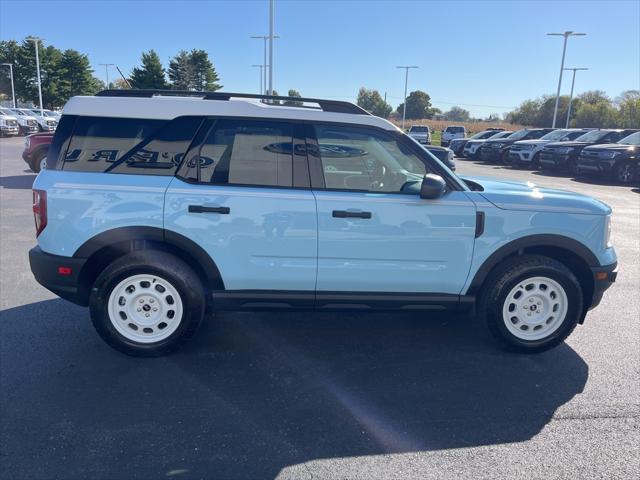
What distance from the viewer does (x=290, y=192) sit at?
3869 mm

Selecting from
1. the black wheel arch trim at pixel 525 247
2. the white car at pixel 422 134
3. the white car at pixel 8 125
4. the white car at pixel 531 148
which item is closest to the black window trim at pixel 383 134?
the black wheel arch trim at pixel 525 247

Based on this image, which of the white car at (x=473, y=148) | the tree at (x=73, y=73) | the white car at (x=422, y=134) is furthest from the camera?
the tree at (x=73, y=73)

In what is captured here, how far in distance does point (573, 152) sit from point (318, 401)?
64.0 ft

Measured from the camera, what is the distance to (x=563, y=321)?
4.18 m

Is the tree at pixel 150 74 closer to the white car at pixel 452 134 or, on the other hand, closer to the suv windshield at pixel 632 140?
the white car at pixel 452 134

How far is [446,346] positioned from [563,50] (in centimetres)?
4011

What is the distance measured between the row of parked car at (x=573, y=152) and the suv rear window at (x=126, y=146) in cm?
1718

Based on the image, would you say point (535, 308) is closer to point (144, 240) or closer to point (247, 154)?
point (247, 154)

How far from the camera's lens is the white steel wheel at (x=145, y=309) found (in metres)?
3.95

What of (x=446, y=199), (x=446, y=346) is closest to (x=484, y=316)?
(x=446, y=346)

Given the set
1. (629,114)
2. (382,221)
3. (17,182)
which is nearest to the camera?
(382,221)

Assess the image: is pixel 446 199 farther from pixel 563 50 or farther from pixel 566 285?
pixel 563 50

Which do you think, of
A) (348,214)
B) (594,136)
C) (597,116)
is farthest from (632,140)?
(597,116)

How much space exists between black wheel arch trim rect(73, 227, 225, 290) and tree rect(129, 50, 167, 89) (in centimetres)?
5378
